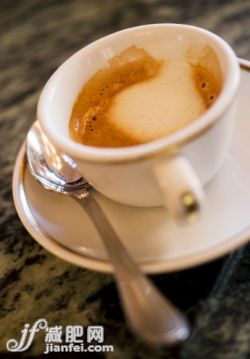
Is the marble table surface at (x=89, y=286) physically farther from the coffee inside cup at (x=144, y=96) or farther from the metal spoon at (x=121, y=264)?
the coffee inside cup at (x=144, y=96)

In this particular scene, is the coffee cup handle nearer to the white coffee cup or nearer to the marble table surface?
the white coffee cup

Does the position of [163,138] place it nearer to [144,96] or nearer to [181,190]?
[181,190]

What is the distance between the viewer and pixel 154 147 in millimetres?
597

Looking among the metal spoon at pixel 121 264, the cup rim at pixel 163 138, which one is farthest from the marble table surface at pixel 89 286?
the cup rim at pixel 163 138

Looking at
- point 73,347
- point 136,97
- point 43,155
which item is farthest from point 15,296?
point 136,97

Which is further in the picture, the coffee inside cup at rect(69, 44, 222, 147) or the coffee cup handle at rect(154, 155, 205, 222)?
the coffee inside cup at rect(69, 44, 222, 147)

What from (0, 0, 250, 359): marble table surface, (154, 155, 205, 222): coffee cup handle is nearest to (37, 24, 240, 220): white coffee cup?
(154, 155, 205, 222): coffee cup handle

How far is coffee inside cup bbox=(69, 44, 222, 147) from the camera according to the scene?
75cm

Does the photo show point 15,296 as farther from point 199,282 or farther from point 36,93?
point 36,93

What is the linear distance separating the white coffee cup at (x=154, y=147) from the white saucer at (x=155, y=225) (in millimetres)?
28

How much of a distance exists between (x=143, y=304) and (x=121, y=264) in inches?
2.9

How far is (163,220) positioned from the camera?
69 centimetres

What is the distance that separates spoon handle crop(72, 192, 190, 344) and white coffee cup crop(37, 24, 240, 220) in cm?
9

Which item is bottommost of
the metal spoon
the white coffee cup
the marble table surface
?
the marble table surface
